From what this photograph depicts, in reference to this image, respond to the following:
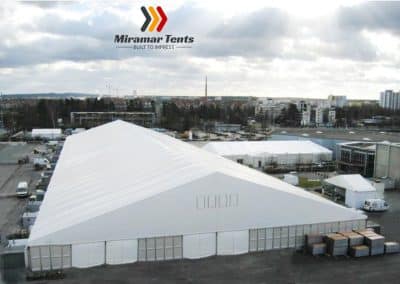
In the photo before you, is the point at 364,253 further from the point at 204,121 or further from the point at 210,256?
the point at 204,121

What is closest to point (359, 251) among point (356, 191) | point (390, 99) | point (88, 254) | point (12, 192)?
point (88, 254)

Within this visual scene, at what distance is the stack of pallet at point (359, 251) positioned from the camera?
1041cm

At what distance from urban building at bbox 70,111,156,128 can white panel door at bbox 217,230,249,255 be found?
157ft

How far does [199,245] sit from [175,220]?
904 millimetres

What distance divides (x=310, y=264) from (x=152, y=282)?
3.96 m

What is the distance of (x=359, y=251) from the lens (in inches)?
411

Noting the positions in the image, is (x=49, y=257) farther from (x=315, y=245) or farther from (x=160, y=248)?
(x=315, y=245)

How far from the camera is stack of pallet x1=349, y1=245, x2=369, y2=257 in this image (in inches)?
410

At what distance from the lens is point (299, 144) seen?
29953 mm

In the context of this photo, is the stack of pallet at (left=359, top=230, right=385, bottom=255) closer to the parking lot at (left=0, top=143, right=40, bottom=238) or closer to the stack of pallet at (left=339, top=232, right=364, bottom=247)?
the stack of pallet at (left=339, top=232, right=364, bottom=247)

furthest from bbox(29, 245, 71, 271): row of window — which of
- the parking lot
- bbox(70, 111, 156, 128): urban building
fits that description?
bbox(70, 111, 156, 128): urban building

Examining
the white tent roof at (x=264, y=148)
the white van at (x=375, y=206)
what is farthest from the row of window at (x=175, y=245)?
the white tent roof at (x=264, y=148)

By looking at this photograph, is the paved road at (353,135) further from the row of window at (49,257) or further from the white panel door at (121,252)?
the row of window at (49,257)

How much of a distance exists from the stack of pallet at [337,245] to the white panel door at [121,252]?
5.09 meters
